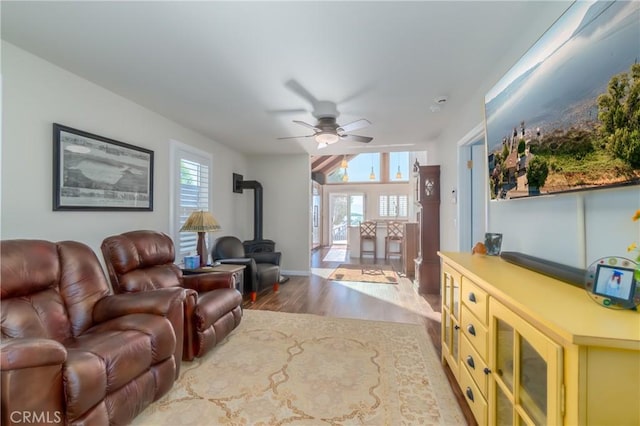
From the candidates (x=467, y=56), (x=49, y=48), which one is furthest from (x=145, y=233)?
(x=467, y=56)

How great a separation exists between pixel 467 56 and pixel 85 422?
3291 mm

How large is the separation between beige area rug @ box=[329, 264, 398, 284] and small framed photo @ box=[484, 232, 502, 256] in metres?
2.95

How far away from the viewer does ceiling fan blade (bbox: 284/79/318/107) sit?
252 centimetres

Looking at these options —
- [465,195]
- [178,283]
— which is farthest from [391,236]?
[178,283]

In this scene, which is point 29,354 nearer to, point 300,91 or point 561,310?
point 561,310

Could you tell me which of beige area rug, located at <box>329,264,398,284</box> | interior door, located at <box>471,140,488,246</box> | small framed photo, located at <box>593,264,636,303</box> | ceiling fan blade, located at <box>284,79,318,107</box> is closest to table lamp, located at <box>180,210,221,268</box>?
ceiling fan blade, located at <box>284,79,318,107</box>

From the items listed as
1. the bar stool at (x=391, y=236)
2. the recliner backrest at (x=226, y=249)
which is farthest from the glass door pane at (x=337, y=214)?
the recliner backrest at (x=226, y=249)

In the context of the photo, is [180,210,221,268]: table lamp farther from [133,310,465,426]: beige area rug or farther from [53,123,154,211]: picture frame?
[133,310,465,426]: beige area rug

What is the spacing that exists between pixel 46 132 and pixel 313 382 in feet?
9.54

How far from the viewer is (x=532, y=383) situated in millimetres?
1018

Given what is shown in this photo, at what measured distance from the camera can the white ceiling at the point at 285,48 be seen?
162 cm

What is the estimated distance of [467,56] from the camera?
2.09m

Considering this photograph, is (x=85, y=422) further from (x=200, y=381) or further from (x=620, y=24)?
(x=620, y=24)

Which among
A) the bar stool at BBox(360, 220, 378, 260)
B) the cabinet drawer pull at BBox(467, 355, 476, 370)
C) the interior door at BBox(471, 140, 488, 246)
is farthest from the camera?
the bar stool at BBox(360, 220, 378, 260)
